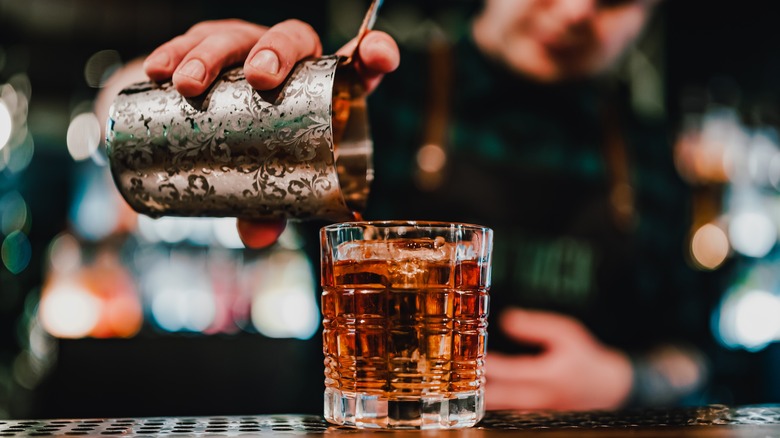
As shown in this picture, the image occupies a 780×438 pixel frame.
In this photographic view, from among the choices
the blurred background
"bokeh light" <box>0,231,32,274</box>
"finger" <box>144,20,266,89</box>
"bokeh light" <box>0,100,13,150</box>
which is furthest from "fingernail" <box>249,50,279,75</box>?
"bokeh light" <box>0,100,13,150</box>

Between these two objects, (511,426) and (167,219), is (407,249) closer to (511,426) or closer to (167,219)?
(511,426)

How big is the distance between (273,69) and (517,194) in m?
1.80

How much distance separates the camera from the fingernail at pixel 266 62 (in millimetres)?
1063

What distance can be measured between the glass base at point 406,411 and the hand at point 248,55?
0.45 meters

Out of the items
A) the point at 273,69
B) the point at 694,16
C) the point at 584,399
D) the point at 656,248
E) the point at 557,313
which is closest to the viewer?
the point at 273,69

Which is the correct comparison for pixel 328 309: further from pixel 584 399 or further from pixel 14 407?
pixel 14 407

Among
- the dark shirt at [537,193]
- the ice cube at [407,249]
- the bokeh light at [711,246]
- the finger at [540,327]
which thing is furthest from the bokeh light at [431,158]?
the bokeh light at [711,246]

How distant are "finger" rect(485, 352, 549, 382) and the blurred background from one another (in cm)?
153

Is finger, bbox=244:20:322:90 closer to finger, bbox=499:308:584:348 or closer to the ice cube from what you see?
the ice cube

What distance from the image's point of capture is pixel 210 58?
113 cm

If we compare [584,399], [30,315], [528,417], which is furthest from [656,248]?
[30,315]

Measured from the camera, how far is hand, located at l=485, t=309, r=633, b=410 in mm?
2389

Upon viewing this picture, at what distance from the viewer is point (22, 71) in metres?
4.46

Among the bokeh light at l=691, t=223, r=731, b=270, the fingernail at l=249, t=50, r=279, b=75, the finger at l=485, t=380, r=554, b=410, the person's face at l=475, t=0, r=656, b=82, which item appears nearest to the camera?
the fingernail at l=249, t=50, r=279, b=75
